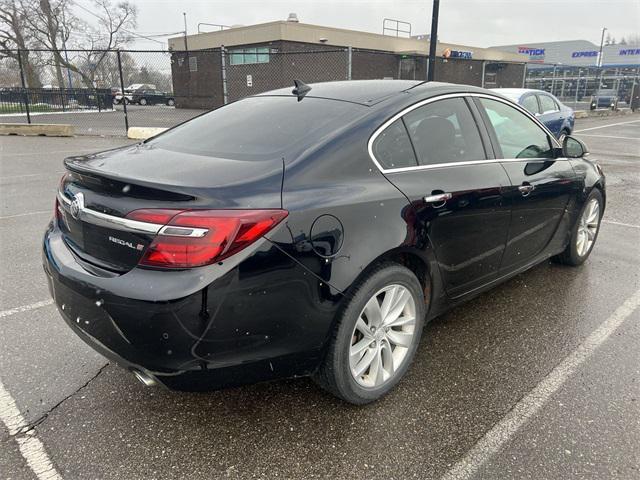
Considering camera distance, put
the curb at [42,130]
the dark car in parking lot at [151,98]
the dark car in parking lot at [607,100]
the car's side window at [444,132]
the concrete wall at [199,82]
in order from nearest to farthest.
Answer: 1. the car's side window at [444,132]
2. the curb at [42,130]
3. the concrete wall at [199,82]
4. the dark car in parking lot at [607,100]
5. the dark car in parking lot at [151,98]

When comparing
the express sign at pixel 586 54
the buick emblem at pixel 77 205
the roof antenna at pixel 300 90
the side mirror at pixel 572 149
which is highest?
the express sign at pixel 586 54

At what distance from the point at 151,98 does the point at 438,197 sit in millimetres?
38545

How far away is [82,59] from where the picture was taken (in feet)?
99.0

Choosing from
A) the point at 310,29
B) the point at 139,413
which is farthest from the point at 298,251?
the point at 310,29

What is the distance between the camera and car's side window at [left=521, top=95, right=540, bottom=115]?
34.4ft

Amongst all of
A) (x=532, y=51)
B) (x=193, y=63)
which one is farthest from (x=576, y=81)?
(x=193, y=63)

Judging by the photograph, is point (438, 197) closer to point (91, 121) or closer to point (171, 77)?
point (91, 121)

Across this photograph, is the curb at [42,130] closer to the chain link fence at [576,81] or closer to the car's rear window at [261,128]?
the car's rear window at [261,128]

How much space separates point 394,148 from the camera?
8.71 feet

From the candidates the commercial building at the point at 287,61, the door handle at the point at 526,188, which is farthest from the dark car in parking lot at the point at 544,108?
the commercial building at the point at 287,61

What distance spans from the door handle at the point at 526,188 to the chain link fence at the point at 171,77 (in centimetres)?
1695

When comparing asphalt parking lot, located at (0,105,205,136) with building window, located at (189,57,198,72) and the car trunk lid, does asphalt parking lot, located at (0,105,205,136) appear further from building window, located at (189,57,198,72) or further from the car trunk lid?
the car trunk lid

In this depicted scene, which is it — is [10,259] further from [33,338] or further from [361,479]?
[361,479]

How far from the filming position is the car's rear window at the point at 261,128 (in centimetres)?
248
